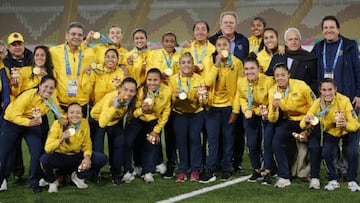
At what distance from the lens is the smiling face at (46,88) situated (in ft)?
20.5

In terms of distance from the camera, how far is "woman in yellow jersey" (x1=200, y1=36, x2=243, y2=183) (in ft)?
22.8

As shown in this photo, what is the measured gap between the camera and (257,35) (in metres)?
7.69

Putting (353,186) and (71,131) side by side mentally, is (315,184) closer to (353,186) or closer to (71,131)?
(353,186)

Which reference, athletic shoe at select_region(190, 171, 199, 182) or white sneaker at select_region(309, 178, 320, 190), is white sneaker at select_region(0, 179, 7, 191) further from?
white sneaker at select_region(309, 178, 320, 190)

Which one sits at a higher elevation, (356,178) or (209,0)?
(209,0)

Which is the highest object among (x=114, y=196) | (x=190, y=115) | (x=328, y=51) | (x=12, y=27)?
(x=12, y=27)

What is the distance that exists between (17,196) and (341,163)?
131 inches

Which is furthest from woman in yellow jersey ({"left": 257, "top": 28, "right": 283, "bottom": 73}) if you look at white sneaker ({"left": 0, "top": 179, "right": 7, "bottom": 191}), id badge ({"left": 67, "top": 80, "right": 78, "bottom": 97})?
white sneaker ({"left": 0, "top": 179, "right": 7, "bottom": 191})

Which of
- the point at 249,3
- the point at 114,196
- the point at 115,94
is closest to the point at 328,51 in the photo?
the point at 115,94

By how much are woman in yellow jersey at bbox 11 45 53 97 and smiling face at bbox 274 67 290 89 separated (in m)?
2.35

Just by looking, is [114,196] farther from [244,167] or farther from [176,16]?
[176,16]

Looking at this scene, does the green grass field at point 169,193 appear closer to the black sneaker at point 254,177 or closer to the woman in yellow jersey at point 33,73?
the black sneaker at point 254,177

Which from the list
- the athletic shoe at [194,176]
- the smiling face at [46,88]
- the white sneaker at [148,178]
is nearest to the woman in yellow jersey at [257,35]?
the athletic shoe at [194,176]

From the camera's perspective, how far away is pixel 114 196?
20.4 feet
